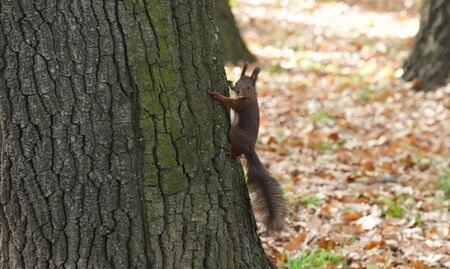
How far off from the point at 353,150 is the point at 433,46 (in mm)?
2765

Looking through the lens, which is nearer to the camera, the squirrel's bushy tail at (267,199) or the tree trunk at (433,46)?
the squirrel's bushy tail at (267,199)

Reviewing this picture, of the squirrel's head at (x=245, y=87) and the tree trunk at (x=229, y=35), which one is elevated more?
the tree trunk at (x=229, y=35)

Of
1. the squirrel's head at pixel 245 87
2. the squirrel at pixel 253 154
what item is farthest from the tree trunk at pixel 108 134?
the squirrel's head at pixel 245 87

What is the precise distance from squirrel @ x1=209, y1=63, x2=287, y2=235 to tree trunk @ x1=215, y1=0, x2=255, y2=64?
22.2ft

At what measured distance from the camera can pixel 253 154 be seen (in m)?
3.70

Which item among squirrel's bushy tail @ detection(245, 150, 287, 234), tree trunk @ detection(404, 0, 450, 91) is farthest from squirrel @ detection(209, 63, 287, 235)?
tree trunk @ detection(404, 0, 450, 91)

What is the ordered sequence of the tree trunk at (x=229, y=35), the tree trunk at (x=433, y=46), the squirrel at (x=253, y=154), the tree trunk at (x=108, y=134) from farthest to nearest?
the tree trunk at (x=229, y=35), the tree trunk at (x=433, y=46), the squirrel at (x=253, y=154), the tree trunk at (x=108, y=134)

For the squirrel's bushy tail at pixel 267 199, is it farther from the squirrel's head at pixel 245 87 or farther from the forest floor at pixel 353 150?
the forest floor at pixel 353 150

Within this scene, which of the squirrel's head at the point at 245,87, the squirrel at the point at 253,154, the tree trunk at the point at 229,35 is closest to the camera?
the squirrel at the point at 253,154

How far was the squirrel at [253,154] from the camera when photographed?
11.7 ft

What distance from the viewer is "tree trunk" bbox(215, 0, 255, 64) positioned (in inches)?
419

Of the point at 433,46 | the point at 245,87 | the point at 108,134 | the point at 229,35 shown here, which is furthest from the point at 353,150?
the point at 108,134

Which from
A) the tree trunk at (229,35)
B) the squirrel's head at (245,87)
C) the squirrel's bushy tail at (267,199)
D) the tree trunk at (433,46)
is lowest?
the squirrel's bushy tail at (267,199)

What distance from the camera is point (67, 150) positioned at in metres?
3.12
